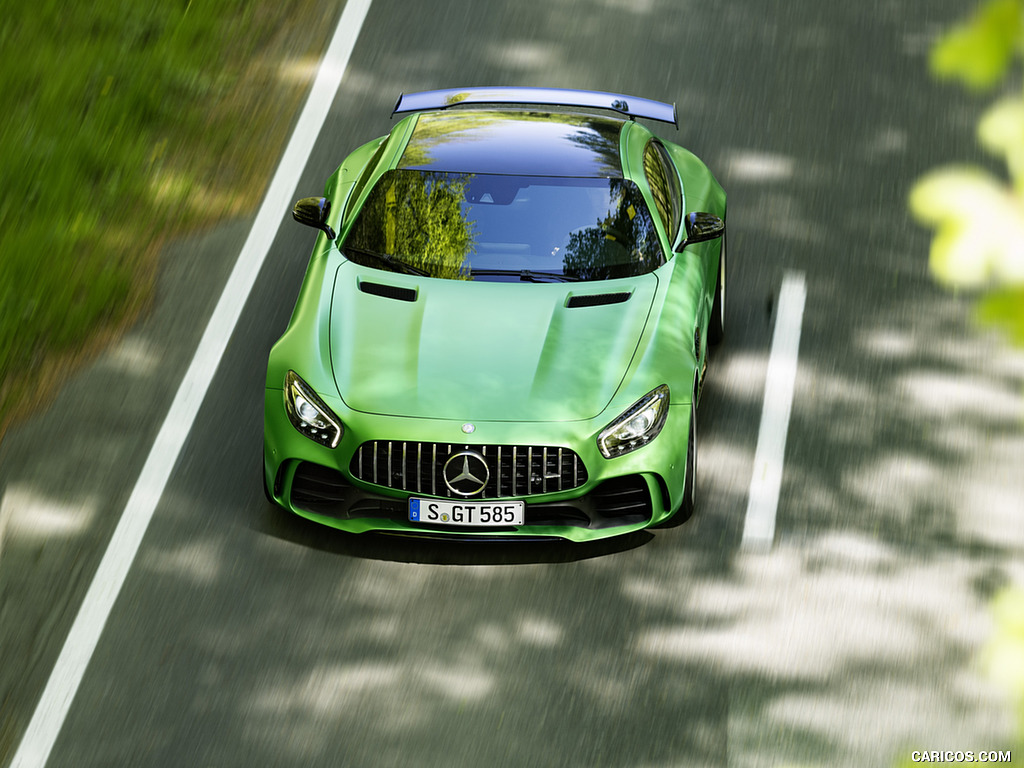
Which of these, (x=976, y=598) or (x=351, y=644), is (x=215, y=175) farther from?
(x=976, y=598)

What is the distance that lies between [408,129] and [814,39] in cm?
539

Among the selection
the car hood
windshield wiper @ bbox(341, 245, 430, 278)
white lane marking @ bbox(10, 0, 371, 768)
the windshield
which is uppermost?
the windshield

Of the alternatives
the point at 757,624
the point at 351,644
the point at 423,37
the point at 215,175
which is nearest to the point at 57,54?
the point at 215,175

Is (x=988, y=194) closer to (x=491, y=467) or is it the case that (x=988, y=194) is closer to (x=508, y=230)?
(x=491, y=467)

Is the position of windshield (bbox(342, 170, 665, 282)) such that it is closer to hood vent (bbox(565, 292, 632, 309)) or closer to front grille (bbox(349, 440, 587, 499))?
hood vent (bbox(565, 292, 632, 309))

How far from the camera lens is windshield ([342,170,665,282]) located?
6.73 metres

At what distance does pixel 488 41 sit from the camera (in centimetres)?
1147

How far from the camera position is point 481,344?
20.7ft

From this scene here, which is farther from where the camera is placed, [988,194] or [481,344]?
[481,344]

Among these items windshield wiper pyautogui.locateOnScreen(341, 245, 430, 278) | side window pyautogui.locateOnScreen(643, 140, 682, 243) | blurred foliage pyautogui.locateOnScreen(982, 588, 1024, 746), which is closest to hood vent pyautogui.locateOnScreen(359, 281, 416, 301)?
windshield wiper pyautogui.locateOnScreen(341, 245, 430, 278)

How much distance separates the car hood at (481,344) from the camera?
6039mm

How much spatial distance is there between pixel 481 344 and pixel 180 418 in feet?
7.45

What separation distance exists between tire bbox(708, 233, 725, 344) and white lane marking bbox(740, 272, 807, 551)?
0.38m

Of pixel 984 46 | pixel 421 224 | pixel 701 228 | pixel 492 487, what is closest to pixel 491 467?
pixel 492 487
